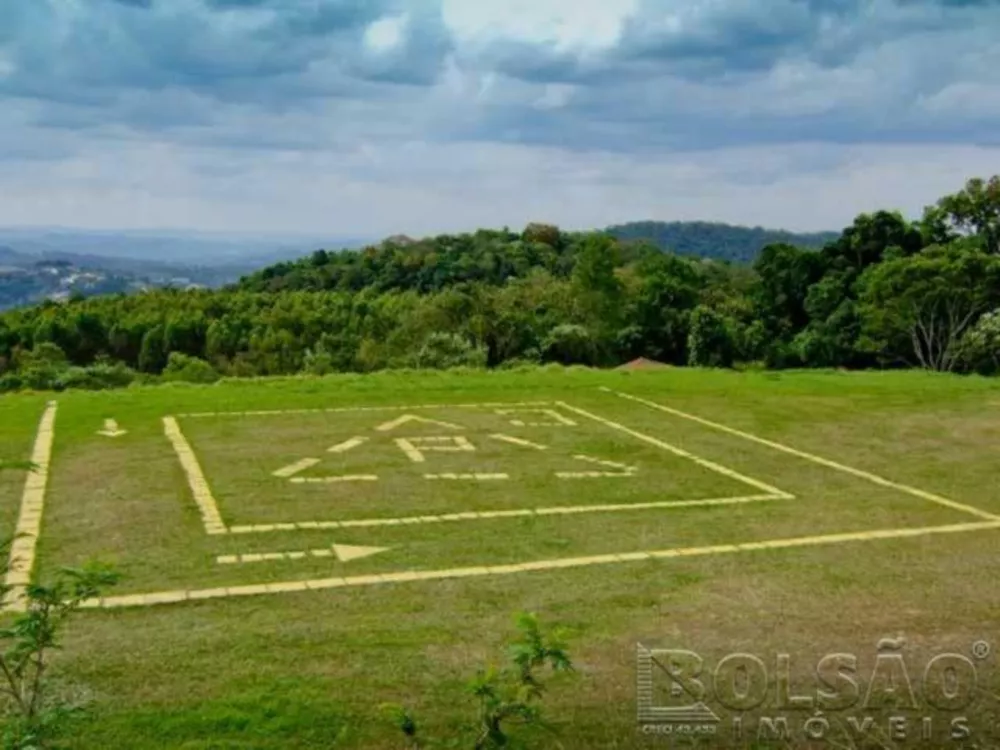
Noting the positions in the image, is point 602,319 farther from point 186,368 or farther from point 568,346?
point 186,368

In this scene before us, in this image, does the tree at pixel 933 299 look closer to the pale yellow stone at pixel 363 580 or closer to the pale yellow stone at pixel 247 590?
the pale yellow stone at pixel 363 580

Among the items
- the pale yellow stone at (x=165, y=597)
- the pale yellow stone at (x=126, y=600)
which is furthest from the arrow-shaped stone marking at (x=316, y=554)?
the pale yellow stone at (x=126, y=600)

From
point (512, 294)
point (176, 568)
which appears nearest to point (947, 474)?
point (176, 568)

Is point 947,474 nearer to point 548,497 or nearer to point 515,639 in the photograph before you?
point 548,497

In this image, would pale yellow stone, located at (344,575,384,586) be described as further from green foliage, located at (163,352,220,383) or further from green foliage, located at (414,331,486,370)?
green foliage, located at (163,352,220,383)

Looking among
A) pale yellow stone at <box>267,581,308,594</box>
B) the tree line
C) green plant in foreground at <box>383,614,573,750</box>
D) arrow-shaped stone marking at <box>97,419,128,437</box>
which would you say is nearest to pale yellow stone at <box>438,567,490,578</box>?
pale yellow stone at <box>267,581,308,594</box>

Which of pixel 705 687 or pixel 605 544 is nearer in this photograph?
pixel 705 687
